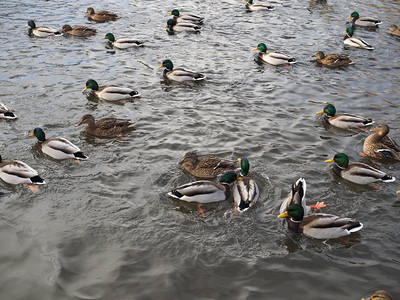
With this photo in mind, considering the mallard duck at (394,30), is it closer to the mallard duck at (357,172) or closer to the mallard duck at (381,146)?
the mallard duck at (381,146)

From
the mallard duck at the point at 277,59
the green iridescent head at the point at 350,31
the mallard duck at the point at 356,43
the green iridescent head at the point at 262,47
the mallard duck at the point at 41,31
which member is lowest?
the mallard duck at the point at 41,31

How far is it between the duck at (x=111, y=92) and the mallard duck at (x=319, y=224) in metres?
6.11

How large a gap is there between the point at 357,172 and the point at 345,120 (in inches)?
97.6

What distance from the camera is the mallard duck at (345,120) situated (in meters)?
10.9

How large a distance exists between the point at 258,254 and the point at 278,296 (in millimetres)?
835

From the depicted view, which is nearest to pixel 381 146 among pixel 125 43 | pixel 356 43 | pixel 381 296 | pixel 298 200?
pixel 298 200

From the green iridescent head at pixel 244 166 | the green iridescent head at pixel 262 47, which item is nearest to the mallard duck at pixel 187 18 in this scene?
the green iridescent head at pixel 262 47

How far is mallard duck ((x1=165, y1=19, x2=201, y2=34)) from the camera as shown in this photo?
1741 cm

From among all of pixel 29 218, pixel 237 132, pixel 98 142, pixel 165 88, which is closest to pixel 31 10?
pixel 165 88

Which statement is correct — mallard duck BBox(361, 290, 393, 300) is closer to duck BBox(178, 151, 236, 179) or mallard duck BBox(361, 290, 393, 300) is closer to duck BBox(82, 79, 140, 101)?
duck BBox(178, 151, 236, 179)

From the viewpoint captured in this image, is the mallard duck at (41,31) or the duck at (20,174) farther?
the mallard duck at (41,31)

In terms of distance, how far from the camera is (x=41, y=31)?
16125 mm

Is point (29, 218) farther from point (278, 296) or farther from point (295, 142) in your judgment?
point (295, 142)

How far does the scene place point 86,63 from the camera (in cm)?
1434
